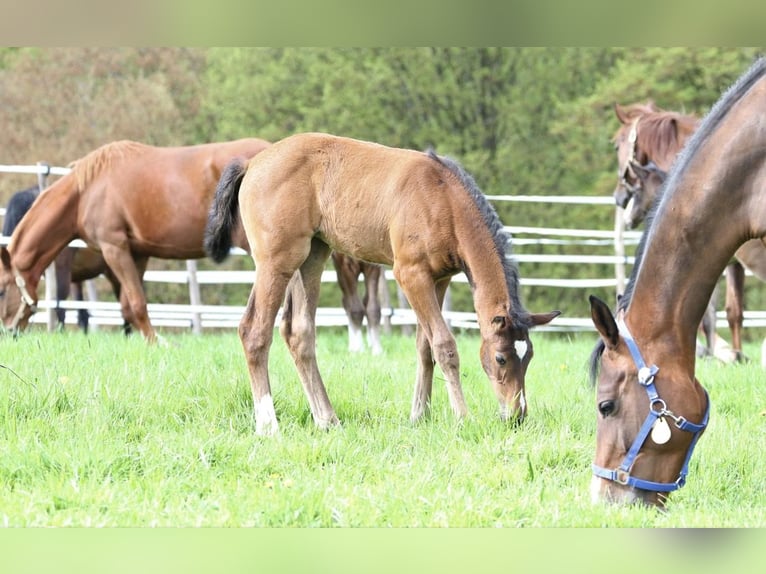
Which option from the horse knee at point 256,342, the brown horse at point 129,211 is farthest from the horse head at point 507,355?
the brown horse at point 129,211

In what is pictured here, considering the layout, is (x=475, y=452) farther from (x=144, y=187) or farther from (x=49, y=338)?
(x=144, y=187)

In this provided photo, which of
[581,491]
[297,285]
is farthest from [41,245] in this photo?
[581,491]

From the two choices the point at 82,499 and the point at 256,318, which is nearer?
the point at 82,499

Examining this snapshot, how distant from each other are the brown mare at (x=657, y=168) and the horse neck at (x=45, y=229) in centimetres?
564

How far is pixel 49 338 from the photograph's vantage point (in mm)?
7938

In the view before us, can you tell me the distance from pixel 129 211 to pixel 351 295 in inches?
101

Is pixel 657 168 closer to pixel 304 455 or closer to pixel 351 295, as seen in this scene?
pixel 351 295

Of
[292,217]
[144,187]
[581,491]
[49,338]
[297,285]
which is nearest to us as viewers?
[581,491]

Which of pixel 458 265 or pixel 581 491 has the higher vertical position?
pixel 458 265

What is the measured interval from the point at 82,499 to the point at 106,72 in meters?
21.7

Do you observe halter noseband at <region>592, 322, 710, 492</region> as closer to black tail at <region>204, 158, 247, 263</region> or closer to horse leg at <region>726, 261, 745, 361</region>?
black tail at <region>204, 158, 247, 263</region>

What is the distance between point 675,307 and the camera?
383 centimetres

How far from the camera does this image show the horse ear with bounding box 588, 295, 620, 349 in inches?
147

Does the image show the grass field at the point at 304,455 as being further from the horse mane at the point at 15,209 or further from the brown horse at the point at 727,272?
the horse mane at the point at 15,209
